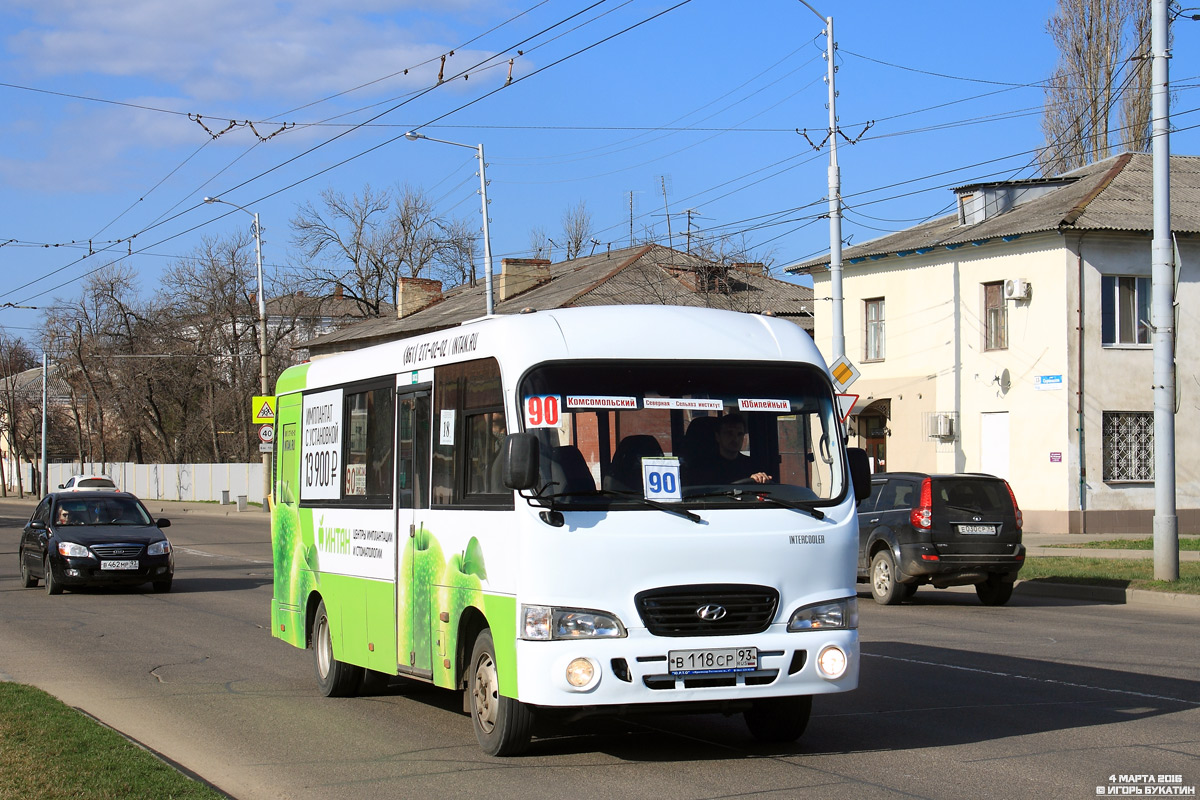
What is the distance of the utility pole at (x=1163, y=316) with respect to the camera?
18.8 m

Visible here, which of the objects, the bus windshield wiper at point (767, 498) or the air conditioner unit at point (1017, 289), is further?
the air conditioner unit at point (1017, 289)

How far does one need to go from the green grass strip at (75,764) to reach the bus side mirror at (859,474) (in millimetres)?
Answer: 3928

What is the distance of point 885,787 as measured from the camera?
6.75m

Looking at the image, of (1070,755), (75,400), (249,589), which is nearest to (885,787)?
(1070,755)

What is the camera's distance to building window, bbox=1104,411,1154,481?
3153cm

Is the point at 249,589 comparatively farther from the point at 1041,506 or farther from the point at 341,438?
the point at 1041,506

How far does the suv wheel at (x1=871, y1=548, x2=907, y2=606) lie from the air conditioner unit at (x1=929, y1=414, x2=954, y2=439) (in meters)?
15.8

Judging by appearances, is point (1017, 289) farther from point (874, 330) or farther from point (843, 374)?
point (843, 374)

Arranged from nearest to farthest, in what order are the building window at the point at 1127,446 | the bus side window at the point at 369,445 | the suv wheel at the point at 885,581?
the bus side window at the point at 369,445, the suv wheel at the point at 885,581, the building window at the point at 1127,446

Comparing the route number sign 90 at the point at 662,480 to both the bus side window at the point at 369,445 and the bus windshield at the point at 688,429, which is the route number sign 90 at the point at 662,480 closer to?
the bus windshield at the point at 688,429

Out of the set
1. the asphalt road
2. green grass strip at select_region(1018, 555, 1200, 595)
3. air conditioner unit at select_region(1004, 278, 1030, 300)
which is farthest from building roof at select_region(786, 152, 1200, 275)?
the asphalt road

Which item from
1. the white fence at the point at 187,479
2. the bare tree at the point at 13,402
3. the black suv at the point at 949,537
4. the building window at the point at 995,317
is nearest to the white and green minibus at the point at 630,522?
the black suv at the point at 949,537

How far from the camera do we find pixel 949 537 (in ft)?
57.5

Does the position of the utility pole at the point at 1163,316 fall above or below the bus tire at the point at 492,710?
above
